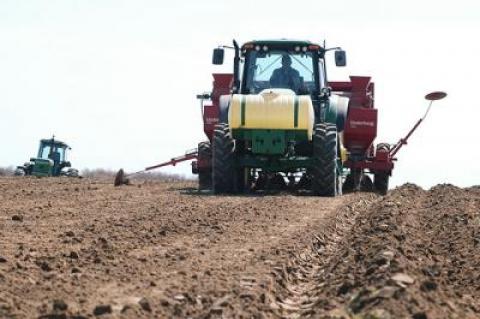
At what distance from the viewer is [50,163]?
30.1m

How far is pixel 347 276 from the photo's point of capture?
22.0ft

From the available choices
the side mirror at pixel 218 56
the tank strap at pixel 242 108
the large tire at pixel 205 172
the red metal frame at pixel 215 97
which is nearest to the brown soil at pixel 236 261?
the tank strap at pixel 242 108

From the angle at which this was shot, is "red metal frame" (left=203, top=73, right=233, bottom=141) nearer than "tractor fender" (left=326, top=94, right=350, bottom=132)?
No

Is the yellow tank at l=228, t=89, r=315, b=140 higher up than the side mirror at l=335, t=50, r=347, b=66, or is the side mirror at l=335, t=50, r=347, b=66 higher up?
the side mirror at l=335, t=50, r=347, b=66

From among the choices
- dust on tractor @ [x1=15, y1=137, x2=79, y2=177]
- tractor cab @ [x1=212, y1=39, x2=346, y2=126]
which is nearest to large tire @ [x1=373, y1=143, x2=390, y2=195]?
tractor cab @ [x1=212, y1=39, x2=346, y2=126]

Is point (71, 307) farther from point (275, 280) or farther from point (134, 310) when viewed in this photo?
point (275, 280)

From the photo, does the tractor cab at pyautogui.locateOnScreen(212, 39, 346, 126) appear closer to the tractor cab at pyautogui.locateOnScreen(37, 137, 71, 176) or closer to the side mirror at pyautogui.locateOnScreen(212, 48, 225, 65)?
the side mirror at pyautogui.locateOnScreen(212, 48, 225, 65)

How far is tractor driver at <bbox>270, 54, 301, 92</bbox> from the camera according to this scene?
16.9 m

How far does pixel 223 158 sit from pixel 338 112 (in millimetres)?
2581

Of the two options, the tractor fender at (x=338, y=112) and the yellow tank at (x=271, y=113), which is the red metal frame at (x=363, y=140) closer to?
the tractor fender at (x=338, y=112)

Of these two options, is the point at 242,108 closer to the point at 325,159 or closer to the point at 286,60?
the point at 325,159

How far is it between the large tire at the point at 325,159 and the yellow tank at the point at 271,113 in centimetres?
24

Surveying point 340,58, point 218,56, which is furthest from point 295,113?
point 218,56

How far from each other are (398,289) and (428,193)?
1208cm
